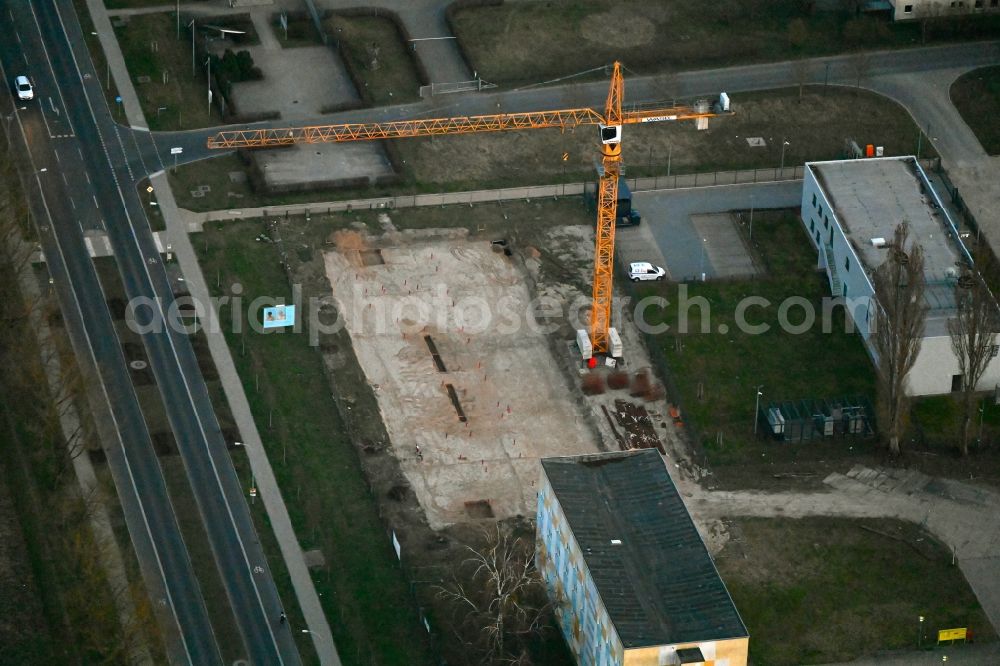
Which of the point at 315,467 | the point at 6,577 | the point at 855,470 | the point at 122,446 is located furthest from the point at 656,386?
the point at 6,577

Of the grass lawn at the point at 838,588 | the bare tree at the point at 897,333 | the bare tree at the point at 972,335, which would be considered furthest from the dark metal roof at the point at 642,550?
the bare tree at the point at 972,335

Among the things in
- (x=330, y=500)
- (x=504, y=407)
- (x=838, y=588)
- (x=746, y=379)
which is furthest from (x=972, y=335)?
(x=330, y=500)

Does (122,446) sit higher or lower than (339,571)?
higher

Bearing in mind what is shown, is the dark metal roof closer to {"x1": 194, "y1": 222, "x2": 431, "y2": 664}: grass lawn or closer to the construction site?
A: the construction site

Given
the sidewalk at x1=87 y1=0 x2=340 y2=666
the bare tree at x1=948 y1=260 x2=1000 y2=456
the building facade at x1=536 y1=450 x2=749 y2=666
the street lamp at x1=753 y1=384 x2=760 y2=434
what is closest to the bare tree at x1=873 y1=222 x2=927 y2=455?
the bare tree at x1=948 y1=260 x2=1000 y2=456

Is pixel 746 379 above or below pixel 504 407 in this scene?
below

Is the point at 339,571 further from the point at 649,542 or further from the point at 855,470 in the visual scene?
the point at 855,470

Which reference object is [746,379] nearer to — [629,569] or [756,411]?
[756,411]
